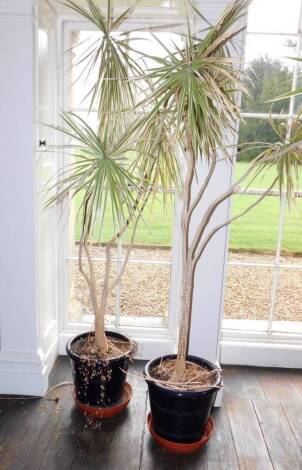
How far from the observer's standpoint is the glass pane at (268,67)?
2.26 m

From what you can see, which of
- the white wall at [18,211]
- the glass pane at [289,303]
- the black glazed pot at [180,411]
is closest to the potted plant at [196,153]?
the black glazed pot at [180,411]

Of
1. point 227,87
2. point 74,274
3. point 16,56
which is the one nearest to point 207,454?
point 74,274

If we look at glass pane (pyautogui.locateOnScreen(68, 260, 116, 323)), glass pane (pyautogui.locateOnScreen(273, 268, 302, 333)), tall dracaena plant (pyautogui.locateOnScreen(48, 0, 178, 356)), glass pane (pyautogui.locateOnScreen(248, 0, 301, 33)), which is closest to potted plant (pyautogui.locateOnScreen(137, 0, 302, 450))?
tall dracaena plant (pyautogui.locateOnScreen(48, 0, 178, 356))

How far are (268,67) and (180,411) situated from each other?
184 cm

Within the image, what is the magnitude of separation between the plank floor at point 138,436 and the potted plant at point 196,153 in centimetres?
13

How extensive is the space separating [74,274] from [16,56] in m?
1.34

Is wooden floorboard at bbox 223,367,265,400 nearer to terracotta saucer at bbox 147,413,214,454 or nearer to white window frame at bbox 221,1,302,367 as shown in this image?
white window frame at bbox 221,1,302,367

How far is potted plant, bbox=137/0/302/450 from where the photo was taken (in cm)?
150

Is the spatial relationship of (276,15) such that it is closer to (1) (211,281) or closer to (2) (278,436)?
(1) (211,281)

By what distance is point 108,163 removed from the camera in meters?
1.73

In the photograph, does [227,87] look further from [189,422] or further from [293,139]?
[189,422]

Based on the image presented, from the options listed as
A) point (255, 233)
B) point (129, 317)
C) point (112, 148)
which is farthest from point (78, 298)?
point (255, 233)

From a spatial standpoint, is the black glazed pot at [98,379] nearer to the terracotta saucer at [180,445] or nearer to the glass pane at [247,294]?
the terracotta saucer at [180,445]

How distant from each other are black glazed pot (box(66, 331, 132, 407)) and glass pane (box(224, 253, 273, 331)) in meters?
1.32
